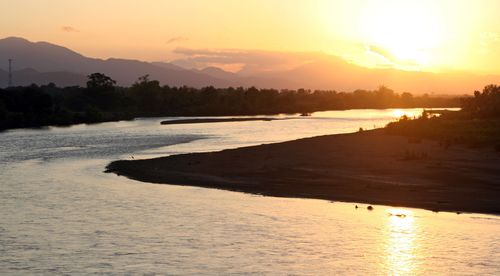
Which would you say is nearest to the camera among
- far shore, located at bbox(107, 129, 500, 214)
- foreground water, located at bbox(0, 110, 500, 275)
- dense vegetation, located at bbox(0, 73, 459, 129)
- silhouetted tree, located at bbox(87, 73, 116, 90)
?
foreground water, located at bbox(0, 110, 500, 275)

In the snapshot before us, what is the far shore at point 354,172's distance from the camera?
31.0 metres

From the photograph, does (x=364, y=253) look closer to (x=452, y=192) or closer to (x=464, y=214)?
(x=464, y=214)

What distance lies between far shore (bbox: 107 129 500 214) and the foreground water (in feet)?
6.00

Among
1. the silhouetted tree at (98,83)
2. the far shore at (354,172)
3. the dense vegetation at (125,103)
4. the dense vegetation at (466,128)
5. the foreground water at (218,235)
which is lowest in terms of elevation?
the foreground water at (218,235)

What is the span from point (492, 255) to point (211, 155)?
29603mm

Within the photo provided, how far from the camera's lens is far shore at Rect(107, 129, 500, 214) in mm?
31000

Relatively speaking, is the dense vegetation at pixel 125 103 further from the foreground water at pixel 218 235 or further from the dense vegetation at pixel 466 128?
the foreground water at pixel 218 235

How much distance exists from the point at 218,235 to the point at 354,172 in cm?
1553

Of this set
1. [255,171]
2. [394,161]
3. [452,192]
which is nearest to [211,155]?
[255,171]

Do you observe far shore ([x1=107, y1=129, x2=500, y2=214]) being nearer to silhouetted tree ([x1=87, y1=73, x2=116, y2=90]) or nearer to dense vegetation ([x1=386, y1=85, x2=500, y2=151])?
dense vegetation ([x1=386, y1=85, x2=500, y2=151])

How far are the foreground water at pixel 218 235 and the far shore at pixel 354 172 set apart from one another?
1.83 meters

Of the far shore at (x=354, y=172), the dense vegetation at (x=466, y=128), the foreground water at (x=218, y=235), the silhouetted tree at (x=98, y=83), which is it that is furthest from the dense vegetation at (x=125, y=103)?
the foreground water at (x=218, y=235)

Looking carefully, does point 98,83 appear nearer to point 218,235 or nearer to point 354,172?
point 354,172

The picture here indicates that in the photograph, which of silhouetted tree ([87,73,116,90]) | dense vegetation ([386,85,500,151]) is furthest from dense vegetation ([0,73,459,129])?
dense vegetation ([386,85,500,151])
